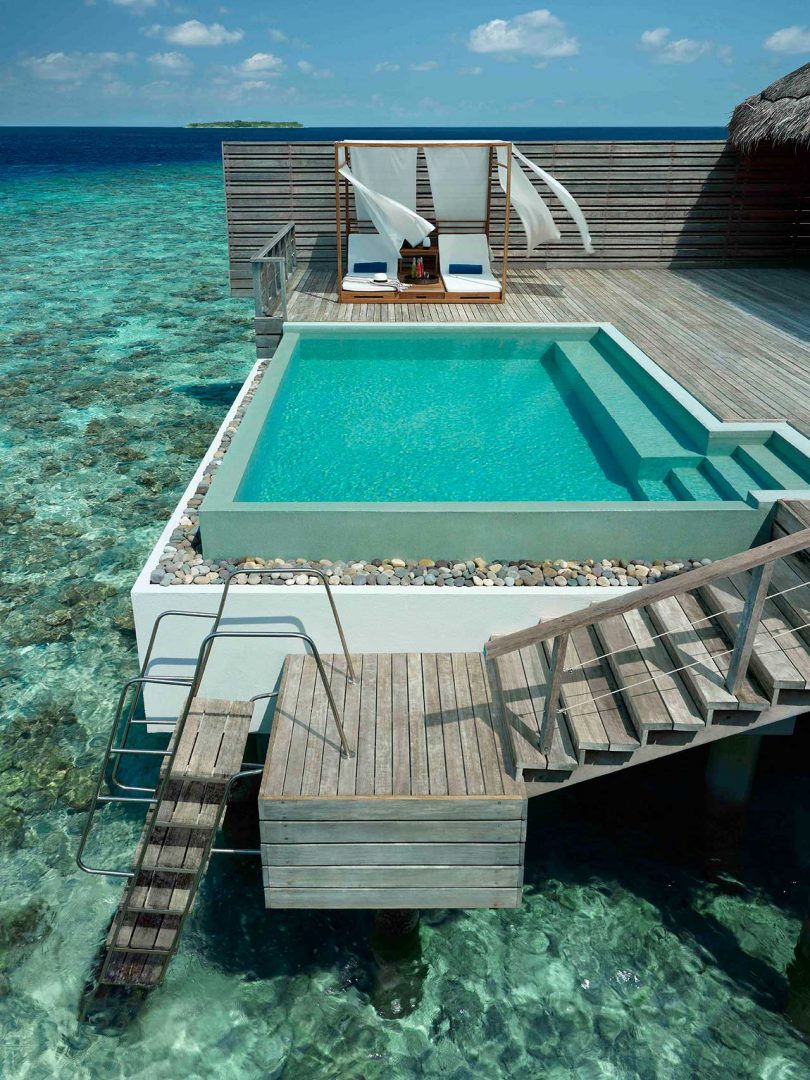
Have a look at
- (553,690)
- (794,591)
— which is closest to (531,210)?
(794,591)

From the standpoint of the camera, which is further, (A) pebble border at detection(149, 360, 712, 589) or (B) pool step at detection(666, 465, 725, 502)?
(B) pool step at detection(666, 465, 725, 502)

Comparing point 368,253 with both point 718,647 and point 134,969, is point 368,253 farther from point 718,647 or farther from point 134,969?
point 134,969

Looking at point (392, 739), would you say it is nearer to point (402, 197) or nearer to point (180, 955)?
point (180, 955)

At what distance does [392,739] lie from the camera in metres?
4.26

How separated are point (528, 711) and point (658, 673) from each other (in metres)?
0.71

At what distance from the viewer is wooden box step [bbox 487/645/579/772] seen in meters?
3.98

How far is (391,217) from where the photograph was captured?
10203 mm

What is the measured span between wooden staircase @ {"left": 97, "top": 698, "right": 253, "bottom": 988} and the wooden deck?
465 centimetres

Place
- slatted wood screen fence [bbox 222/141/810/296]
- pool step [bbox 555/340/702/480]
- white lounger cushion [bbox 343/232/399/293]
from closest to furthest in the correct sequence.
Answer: pool step [bbox 555/340/702/480], white lounger cushion [bbox 343/232/399/293], slatted wood screen fence [bbox 222/141/810/296]

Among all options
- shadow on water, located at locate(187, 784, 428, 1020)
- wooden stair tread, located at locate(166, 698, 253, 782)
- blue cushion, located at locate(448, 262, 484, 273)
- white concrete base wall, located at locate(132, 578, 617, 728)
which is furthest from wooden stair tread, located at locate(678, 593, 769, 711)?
blue cushion, located at locate(448, 262, 484, 273)

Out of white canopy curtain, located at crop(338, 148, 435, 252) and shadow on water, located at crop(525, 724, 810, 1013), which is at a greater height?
white canopy curtain, located at crop(338, 148, 435, 252)

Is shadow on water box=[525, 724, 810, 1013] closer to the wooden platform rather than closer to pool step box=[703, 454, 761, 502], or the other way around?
the wooden platform

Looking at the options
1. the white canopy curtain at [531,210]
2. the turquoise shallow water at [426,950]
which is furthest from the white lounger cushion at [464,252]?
the turquoise shallow water at [426,950]

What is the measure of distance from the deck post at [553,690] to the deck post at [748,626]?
32.9 inches
